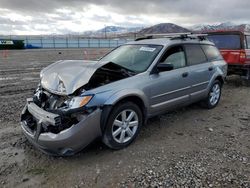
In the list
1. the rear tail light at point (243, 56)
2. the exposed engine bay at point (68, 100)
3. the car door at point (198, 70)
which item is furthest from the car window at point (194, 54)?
the rear tail light at point (243, 56)

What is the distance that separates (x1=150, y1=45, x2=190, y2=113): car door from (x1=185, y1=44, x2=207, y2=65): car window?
186 mm

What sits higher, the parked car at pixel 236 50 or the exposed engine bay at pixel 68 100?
the parked car at pixel 236 50

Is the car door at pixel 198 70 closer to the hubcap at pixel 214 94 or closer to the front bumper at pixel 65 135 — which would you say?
the hubcap at pixel 214 94

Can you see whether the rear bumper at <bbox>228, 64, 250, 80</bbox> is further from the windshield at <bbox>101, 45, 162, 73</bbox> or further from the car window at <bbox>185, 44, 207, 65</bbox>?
the windshield at <bbox>101, 45, 162, 73</bbox>

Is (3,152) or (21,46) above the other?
(21,46)

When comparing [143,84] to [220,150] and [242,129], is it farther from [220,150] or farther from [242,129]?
[242,129]

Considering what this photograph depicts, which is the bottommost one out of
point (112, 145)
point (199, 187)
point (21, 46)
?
point (199, 187)

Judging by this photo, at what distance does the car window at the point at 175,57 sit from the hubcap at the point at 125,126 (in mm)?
1240

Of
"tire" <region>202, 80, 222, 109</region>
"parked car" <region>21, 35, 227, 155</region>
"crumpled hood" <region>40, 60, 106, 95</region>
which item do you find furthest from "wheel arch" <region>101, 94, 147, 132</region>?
"tire" <region>202, 80, 222, 109</region>

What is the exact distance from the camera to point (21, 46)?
34.2m

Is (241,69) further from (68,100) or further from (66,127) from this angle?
(66,127)

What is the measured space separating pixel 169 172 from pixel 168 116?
2221mm

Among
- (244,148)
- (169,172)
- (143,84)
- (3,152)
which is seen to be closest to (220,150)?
(244,148)

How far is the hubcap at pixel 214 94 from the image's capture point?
590 cm
